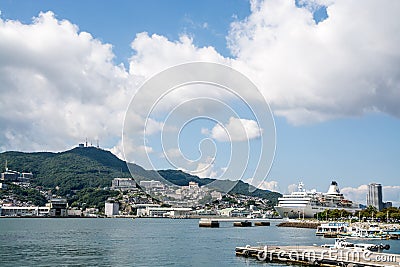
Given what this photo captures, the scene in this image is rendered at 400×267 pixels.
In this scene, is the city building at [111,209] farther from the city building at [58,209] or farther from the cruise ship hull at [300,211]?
the cruise ship hull at [300,211]

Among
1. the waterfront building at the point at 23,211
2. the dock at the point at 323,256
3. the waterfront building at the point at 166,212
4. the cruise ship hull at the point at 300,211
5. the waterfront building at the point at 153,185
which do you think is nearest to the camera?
the dock at the point at 323,256

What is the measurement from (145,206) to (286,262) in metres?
154

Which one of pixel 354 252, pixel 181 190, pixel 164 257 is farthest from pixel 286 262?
pixel 181 190

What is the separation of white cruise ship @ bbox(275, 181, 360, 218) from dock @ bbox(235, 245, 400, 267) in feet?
249

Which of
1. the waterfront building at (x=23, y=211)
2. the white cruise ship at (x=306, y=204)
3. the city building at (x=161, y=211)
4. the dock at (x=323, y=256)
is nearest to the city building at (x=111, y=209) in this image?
the city building at (x=161, y=211)

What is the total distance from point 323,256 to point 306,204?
81961 millimetres

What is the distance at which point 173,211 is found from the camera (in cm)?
Answer: 17025

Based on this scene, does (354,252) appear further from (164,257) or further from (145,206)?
(145,206)

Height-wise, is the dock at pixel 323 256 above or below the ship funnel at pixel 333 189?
below

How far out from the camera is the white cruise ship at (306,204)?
109 metres

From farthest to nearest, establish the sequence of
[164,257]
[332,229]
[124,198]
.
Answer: [124,198] < [332,229] < [164,257]

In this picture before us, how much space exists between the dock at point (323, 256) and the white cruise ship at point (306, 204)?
7583 centimetres

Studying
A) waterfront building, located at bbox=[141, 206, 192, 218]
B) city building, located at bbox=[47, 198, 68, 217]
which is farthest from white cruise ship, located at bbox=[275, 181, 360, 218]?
city building, located at bbox=[47, 198, 68, 217]

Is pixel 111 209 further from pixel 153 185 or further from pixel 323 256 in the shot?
pixel 323 256
